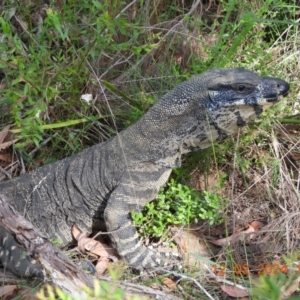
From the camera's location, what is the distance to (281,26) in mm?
4809

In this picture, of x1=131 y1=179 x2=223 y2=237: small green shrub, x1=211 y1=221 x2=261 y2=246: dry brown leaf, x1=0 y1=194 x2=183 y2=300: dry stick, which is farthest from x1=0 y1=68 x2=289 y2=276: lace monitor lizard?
x1=0 y1=194 x2=183 y2=300: dry stick

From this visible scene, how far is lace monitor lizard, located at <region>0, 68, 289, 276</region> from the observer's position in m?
3.41

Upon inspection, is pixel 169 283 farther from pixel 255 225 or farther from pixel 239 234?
pixel 255 225

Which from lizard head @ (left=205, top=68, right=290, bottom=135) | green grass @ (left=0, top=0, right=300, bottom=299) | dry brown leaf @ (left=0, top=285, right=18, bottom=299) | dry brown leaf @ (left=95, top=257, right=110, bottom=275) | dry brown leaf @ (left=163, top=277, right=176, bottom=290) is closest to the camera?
dry brown leaf @ (left=0, top=285, right=18, bottom=299)

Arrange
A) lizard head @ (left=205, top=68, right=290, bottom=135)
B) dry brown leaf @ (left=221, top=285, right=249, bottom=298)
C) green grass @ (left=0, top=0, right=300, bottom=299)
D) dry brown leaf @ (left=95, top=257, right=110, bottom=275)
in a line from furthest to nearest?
1. green grass @ (left=0, top=0, right=300, bottom=299)
2. dry brown leaf @ (left=95, top=257, right=110, bottom=275)
3. lizard head @ (left=205, top=68, right=290, bottom=135)
4. dry brown leaf @ (left=221, top=285, right=249, bottom=298)

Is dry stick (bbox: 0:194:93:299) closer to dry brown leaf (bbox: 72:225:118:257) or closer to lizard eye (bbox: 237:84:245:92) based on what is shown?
dry brown leaf (bbox: 72:225:118:257)

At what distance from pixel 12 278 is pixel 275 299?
2.51 metres

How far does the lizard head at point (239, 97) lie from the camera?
3.37 m

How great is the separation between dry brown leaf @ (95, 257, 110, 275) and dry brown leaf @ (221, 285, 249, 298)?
2.77ft

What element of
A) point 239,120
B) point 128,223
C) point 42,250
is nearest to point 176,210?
point 128,223

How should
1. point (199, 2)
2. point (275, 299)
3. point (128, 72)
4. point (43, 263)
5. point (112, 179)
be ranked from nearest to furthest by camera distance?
point (275, 299)
point (43, 263)
point (112, 179)
point (128, 72)
point (199, 2)

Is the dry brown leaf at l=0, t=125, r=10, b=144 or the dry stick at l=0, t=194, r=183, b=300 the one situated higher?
the dry stick at l=0, t=194, r=183, b=300

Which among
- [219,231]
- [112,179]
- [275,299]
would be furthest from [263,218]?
[275,299]

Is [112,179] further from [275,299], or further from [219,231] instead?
[275,299]
